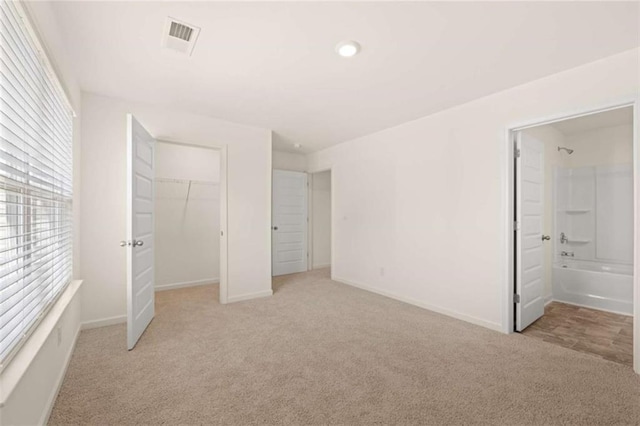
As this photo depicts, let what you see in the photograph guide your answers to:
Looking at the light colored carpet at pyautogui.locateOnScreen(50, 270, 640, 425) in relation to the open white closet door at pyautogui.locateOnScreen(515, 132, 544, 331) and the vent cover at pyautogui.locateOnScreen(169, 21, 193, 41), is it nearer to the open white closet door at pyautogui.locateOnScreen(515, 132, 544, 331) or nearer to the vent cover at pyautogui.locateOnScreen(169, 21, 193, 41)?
the open white closet door at pyautogui.locateOnScreen(515, 132, 544, 331)

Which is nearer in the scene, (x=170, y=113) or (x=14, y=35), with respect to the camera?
(x=14, y=35)

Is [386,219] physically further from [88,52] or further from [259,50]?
[88,52]

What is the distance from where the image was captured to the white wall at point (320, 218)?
6.32 metres

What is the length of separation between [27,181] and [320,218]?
5098mm

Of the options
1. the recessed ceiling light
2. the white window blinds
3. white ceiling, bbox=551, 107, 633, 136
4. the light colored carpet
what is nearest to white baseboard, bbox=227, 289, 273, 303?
the light colored carpet

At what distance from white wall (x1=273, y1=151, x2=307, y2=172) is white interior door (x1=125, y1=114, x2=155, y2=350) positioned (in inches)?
107

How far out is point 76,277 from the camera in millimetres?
2820

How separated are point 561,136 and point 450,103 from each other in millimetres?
2537

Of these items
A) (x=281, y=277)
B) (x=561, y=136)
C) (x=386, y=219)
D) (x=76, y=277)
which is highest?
(x=561, y=136)

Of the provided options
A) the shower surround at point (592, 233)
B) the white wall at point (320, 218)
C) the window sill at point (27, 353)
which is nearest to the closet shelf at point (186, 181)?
the white wall at point (320, 218)

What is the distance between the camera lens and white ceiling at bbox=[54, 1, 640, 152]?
1.79m

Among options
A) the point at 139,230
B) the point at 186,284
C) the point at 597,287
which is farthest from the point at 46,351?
the point at 597,287

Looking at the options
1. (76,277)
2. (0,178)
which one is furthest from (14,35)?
(76,277)

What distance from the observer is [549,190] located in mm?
4168
